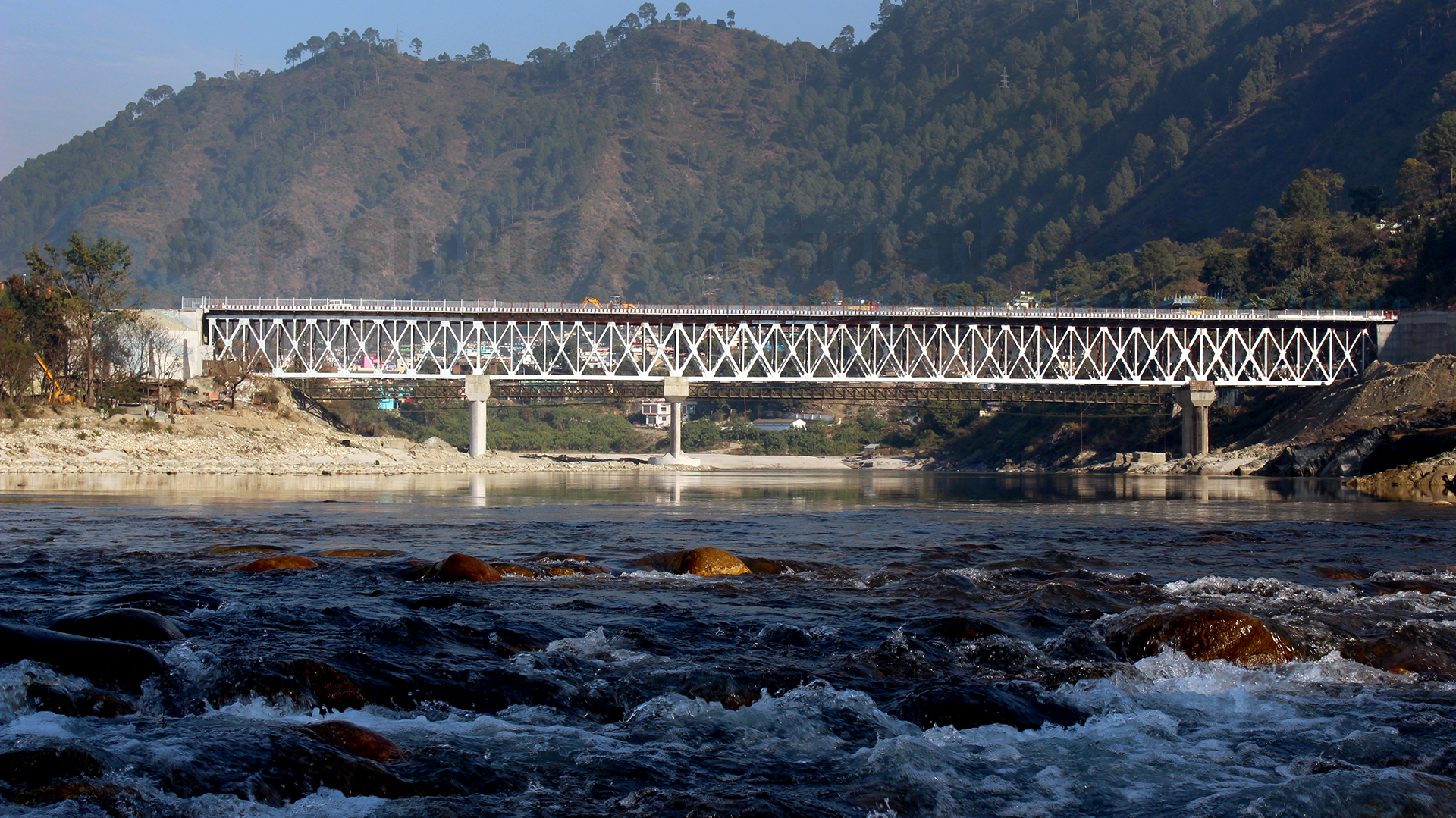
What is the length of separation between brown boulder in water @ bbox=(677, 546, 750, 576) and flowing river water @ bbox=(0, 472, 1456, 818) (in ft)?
1.58

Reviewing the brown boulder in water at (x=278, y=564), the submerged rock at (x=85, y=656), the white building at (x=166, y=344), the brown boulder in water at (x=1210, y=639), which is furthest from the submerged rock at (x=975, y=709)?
the white building at (x=166, y=344)

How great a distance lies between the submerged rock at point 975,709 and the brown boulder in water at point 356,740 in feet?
15.7

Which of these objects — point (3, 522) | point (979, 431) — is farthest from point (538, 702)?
point (979, 431)

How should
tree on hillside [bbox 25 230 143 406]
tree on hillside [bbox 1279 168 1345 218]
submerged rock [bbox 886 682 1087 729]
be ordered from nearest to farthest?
submerged rock [bbox 886 682 1087 729]
tree on hillside [bbox 25 230 143 406]
tree on hillside [bbox 1279 168 1345 218]

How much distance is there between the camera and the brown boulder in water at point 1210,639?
12.8 metres

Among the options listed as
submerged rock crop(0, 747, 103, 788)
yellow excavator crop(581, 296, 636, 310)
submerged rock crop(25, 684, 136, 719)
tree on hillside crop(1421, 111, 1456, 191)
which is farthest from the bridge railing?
submerged rock crop(0, 747, 103, 788)

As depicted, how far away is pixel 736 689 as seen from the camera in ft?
37.2

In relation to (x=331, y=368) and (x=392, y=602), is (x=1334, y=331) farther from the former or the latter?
(x=392, y=602)

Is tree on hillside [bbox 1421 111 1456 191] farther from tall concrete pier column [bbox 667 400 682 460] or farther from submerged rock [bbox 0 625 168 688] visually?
submerged rock [bbox 0 625 168 688]

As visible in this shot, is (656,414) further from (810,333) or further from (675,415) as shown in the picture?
(810,333)

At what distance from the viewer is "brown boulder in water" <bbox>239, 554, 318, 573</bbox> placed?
1967 cm

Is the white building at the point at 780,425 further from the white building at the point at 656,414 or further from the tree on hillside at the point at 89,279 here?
the tree on hillside at the point at 89,279

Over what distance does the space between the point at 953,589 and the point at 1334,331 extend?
86.0 meters

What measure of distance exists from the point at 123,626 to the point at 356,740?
5.06 meters
